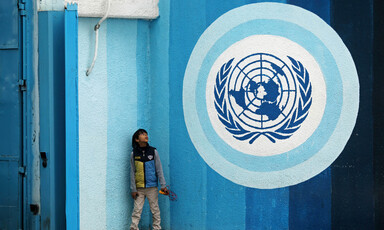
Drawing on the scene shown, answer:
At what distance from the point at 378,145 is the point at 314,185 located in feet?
3.09

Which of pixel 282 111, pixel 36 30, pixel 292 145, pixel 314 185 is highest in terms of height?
pixel 36 30

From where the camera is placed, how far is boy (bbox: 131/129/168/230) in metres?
7.16

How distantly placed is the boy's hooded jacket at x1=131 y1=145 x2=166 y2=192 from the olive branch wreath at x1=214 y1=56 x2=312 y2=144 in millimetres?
1071

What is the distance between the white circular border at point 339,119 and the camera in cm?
666

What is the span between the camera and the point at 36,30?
235 inches

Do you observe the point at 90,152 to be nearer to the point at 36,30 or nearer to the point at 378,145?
the point at 36,30

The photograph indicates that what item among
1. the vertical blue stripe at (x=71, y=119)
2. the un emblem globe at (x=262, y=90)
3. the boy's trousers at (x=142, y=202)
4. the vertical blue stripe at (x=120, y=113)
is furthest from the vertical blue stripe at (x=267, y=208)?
the vertical blue stripe at (x=71, y=119)

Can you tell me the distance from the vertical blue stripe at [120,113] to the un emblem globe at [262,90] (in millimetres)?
1487

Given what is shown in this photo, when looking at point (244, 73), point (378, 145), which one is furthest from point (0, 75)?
point (378, 145)

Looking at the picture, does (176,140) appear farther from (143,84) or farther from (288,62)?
(288,62)

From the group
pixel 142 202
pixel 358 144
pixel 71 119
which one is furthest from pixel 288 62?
pixel 71 119

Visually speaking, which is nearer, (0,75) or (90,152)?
(0,75)

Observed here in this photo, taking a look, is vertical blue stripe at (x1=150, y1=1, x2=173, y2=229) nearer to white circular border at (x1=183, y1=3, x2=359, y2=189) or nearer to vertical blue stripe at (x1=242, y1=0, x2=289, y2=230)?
white circular border at (x1=183, y1=3, x2=359, y2=189)

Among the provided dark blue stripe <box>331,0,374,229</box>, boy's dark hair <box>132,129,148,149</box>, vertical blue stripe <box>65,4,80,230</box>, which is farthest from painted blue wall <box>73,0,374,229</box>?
vertical blue stripe <box>65,4,80,230</box>
